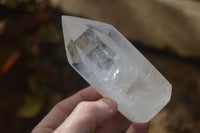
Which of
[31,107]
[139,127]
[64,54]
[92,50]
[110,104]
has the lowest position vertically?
[31,107]

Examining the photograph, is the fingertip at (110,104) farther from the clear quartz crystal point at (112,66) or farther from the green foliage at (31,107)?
the green foliage at (31,107)

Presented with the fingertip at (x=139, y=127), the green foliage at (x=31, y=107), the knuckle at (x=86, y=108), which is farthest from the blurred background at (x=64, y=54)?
the knuckle at (x=86, y=108)

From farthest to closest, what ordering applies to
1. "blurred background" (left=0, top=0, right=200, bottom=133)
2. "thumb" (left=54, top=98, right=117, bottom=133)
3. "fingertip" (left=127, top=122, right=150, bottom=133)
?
"blurred background" (left=0, top=0, right=200, bottom=133) < "fingertip" (left=127, top=122, right=150, bottom=133) < "thumb" (left=54, top=98, right=117, bottom=133)

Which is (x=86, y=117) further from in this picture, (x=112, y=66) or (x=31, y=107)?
(x=31, y=107)

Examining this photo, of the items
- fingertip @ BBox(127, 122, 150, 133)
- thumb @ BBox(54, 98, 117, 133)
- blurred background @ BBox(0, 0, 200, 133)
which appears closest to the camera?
thumb @ BBox(54, 98, 117, 133)

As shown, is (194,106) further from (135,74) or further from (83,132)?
(83,132)

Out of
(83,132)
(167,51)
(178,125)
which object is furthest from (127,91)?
(167,51)

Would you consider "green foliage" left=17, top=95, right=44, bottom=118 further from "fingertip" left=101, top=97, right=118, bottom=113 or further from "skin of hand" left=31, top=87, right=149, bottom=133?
"fingertip" left=101, top=97, right=118, bottom=113

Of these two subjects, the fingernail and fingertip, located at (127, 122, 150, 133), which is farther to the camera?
fingertip, located at (127, 122, 150, 133)

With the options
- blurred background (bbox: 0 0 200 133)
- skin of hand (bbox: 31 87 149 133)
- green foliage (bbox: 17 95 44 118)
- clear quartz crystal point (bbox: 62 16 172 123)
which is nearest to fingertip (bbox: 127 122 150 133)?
skin of hand (bbox: 31 87 149 133)

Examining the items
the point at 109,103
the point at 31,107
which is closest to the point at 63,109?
the point at 109,103
